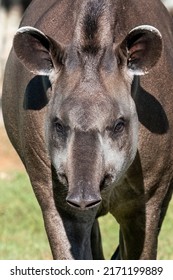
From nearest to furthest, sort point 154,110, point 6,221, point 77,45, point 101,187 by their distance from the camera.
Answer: point 101,187, point 77,45, point 154,110, point 6,221

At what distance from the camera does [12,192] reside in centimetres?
1470

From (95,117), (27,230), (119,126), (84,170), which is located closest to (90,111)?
(95,117)

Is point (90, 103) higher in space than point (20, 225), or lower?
higher

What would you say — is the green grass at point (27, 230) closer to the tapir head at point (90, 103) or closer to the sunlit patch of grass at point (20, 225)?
the sunlit patch of grass at point (20, 225)

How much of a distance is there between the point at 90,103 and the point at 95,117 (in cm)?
14

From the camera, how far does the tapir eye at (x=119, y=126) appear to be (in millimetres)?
7641

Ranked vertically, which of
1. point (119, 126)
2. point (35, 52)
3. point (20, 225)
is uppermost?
point (35, 52)

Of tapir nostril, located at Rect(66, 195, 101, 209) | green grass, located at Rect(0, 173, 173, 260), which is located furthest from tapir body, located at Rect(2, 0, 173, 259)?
green grass, located at Rect(0, 173, 173, 260)

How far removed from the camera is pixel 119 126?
7.68 meters

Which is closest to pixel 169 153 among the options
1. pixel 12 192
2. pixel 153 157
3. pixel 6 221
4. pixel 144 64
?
pixel 153 157

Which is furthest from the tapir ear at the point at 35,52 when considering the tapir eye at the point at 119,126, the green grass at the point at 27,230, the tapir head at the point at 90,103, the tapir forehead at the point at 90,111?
the green grass at the point at 27,230

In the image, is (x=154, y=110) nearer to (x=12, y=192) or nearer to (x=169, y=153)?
(x=169, y=153)

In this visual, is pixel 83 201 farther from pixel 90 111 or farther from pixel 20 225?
pixel 20 225

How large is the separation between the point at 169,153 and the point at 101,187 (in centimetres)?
130
